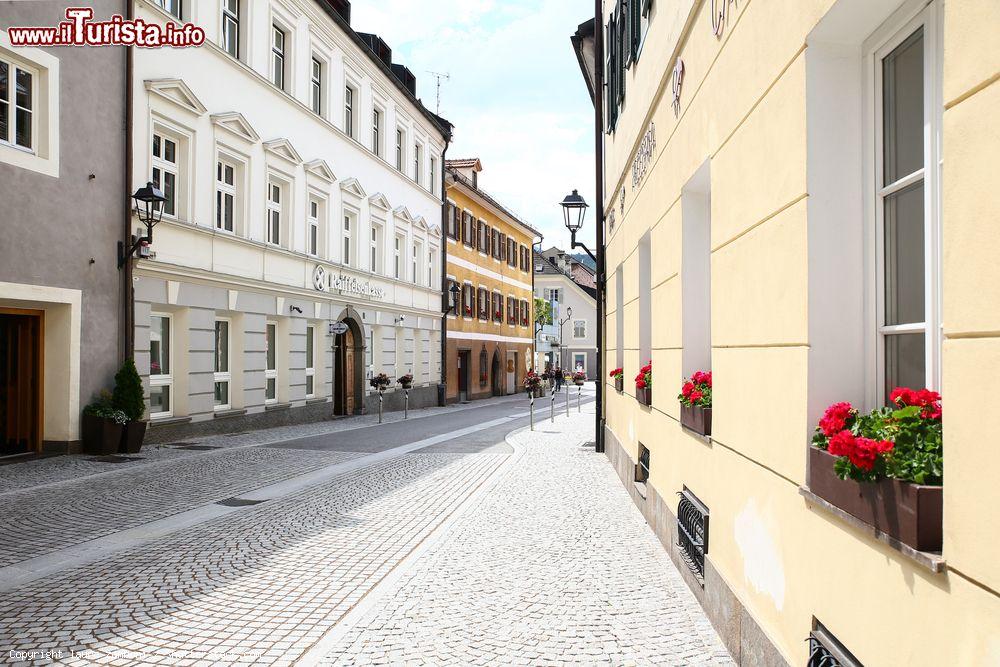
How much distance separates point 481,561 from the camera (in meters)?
6.18

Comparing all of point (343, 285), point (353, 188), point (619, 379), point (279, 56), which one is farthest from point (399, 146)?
point (619, 379)

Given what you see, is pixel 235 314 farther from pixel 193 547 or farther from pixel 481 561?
pixel 481 561

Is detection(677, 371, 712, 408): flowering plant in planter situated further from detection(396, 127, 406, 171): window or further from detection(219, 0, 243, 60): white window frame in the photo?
detection(396, 127, 406, 171): window

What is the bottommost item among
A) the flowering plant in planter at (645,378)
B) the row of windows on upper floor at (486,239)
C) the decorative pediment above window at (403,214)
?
the flowering plant in planter at (645,378)

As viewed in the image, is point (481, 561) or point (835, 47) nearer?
point (835, 47)

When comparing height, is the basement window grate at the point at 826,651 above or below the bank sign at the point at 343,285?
below

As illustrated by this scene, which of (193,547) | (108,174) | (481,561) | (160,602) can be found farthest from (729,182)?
(108,174)

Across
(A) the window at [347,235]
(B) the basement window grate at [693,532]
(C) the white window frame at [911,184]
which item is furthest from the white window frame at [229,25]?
Answer: (C) the white window frame at [911,184]

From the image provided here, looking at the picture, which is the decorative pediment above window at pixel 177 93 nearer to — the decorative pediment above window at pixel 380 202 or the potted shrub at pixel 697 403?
the decorative pediment above window at pixel 380 202

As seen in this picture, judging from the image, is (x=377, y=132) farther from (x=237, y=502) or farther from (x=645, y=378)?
(x=645, y=378)

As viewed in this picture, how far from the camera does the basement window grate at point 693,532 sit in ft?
16.4

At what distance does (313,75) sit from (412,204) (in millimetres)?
8547

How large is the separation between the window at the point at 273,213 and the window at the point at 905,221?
17700mm

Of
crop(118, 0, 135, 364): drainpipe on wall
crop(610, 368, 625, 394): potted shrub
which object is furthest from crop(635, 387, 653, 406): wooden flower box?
crop(118, 0, 135, 364): drainpipe on wall
